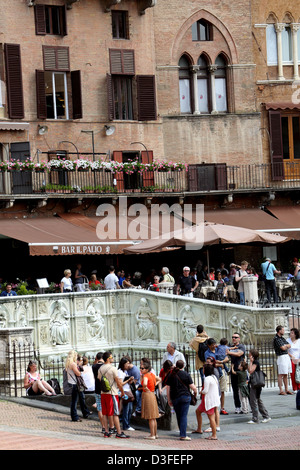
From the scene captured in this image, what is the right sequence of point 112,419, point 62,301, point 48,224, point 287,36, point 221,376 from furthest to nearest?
point 287,36 < point 48,224 < point 62,301 < point 221,376 < point 112,419

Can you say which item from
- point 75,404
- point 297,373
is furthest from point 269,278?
point 75,404

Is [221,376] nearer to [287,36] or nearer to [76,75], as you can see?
[76,75]

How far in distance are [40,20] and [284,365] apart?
830 inches

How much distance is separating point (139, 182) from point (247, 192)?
4.40m

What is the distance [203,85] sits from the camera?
43938 millimetres

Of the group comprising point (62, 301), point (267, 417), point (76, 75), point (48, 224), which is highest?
point (76, 75)

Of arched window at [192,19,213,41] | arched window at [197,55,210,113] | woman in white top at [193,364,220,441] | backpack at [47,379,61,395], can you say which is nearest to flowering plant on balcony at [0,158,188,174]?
arched window at [197,55,210,113]

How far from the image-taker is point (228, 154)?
4366 centimetres

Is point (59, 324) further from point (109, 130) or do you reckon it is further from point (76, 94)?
point (76, 94)

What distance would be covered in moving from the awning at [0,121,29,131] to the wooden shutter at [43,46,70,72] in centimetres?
246

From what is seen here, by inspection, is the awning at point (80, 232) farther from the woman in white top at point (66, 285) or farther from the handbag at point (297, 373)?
the handbag at point (297, 373)

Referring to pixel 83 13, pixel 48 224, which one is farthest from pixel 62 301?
pixel 83 13

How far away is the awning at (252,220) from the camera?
40.5m

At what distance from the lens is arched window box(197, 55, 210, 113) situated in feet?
144
